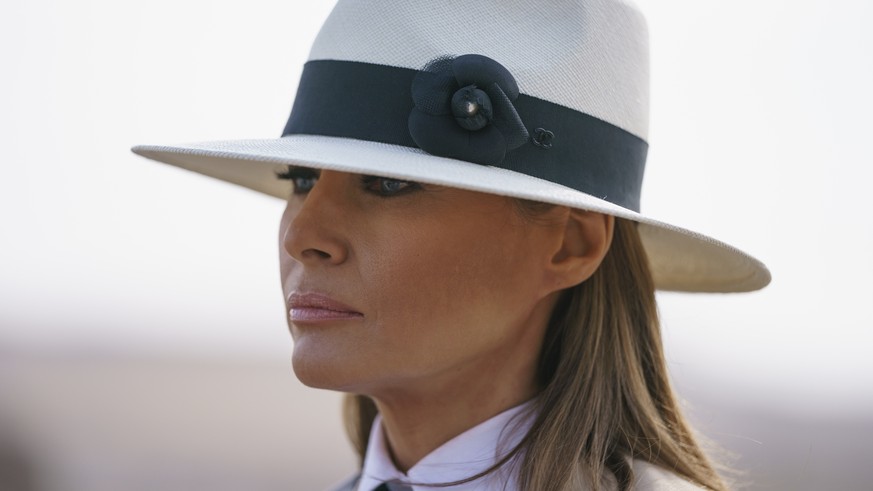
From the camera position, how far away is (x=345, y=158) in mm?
2188

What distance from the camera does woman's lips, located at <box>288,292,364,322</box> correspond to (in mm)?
2344

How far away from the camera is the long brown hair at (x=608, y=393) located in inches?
96.6

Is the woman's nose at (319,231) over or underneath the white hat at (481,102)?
underneath

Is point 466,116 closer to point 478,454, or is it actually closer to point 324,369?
point 324,369

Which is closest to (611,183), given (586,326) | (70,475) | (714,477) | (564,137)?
(564,137)

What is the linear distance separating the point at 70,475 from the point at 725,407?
5612 mm

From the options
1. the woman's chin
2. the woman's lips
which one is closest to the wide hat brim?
the woman's lips

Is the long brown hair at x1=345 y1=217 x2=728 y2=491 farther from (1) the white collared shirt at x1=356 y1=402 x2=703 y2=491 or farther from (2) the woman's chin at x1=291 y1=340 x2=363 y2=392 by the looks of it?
(2) the woman's chin at x1=291 y1=340 x2=363 y2=392

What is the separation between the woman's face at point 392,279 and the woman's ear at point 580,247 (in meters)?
0.18

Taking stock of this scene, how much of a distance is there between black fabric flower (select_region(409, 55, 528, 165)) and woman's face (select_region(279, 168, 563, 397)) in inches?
7.0

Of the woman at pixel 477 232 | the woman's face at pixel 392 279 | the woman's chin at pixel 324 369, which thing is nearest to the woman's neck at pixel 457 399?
the woman at pixel 477 232

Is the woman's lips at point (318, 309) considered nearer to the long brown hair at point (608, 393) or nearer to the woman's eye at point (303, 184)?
the woman's eye at point (303, 184)

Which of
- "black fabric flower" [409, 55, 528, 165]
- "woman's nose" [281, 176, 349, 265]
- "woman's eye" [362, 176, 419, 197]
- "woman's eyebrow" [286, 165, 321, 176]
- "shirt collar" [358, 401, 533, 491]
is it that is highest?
"black fabric flower" [409, 55, 528, 165]

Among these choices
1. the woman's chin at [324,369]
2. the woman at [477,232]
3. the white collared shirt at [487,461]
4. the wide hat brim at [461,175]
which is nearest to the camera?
the wide hat brim at [461,175]
